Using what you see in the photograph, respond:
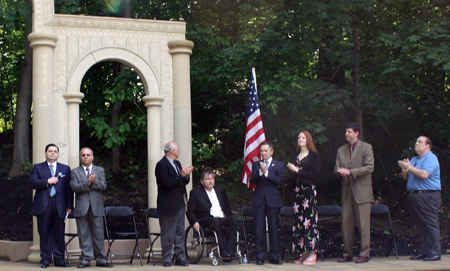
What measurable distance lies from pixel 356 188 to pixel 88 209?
3.66 meters

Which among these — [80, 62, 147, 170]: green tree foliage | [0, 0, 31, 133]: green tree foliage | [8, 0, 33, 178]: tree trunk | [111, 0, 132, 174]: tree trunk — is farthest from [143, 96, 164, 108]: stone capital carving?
[8, 0, 33, 178]: tree trunk

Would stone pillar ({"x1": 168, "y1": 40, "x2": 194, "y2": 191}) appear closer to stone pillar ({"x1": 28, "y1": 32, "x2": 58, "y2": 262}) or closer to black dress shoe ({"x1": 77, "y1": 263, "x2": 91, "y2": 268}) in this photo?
stone pillar ({"x1": 28, "y1": 32, "x2": 58, "y2": 262})

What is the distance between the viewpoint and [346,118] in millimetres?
12414

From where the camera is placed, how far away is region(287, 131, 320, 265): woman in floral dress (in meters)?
7.13

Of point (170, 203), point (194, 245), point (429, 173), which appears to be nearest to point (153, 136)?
point (170, 203)

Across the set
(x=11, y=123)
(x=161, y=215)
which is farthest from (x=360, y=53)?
(x=11, y=123)

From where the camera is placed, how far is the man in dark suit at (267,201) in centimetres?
713

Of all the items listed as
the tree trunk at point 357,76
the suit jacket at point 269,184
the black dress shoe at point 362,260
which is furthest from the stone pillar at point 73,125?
the tree trunk at point 357,76

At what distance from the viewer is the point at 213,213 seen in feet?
24.7

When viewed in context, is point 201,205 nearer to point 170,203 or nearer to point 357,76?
point 170,203

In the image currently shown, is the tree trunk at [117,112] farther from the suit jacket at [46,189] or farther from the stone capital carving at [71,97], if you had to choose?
the suit jacket at [46,189]

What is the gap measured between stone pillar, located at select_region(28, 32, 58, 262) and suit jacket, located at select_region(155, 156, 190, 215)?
183 cm

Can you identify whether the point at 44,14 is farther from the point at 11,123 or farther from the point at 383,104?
the point at 11,123

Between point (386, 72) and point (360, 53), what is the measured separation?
74.3 inches
